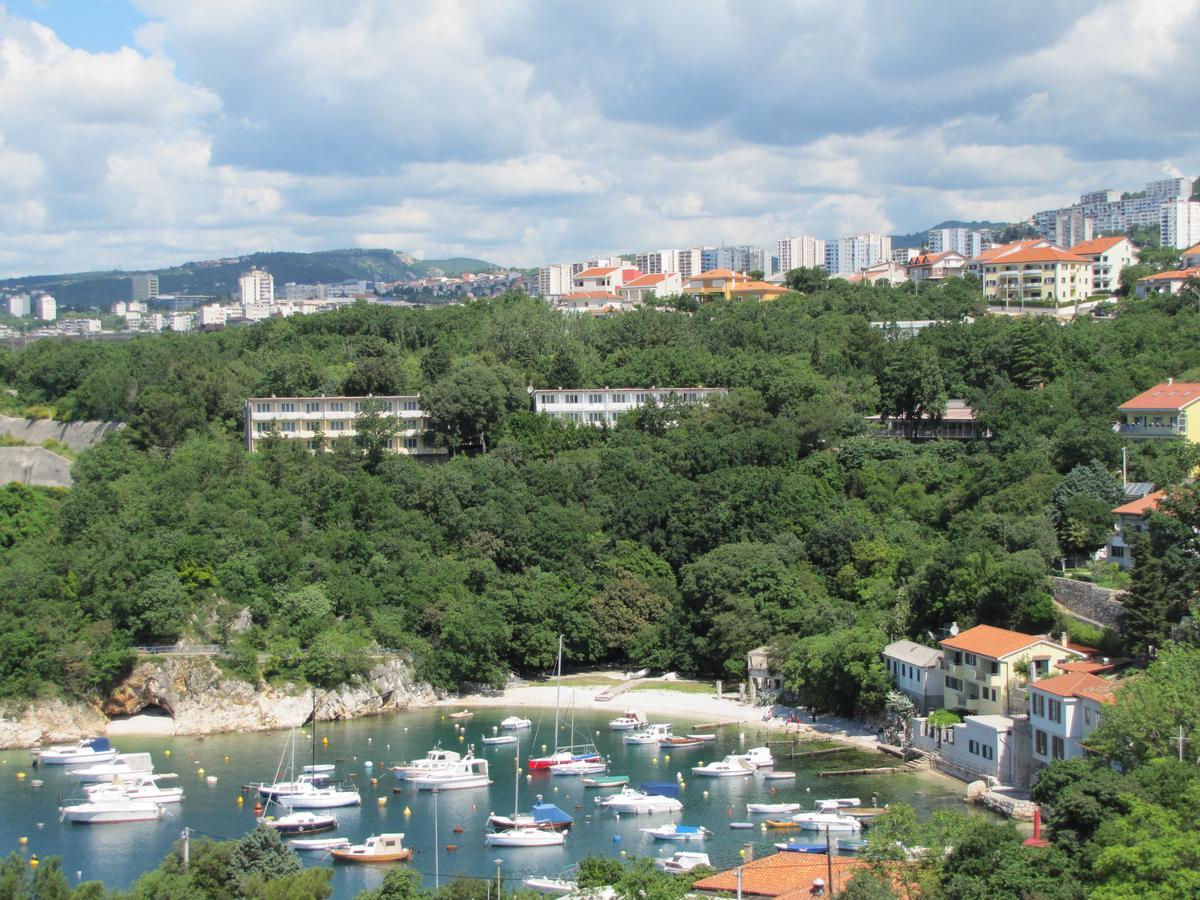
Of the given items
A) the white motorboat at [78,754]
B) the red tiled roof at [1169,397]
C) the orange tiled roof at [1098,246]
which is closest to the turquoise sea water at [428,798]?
the white motorboat at [78,754]

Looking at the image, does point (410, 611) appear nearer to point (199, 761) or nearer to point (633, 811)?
point (199, 761)

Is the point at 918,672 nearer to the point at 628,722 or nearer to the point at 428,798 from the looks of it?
the point at 628,722

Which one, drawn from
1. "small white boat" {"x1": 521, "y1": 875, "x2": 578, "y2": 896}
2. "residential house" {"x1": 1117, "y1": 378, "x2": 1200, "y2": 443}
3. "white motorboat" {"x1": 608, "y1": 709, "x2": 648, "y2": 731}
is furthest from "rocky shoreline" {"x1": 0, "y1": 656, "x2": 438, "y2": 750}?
"residential house" {"x1": 1117, "y1": 378, "x2": 1200, "y2": 443}

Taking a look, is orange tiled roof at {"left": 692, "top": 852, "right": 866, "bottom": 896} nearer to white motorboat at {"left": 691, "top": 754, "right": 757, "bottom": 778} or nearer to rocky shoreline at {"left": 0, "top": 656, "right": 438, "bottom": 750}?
white motorboat at {"left": 691, "top": 754, "right": 757, "bottom": 778}

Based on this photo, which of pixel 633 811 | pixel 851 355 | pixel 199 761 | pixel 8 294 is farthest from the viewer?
pixel 8 294

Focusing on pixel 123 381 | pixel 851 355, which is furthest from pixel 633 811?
pixel 123 381

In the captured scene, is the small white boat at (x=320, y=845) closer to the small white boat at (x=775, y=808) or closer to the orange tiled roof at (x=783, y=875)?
the orange tiled roof at (x=783, y=875)
